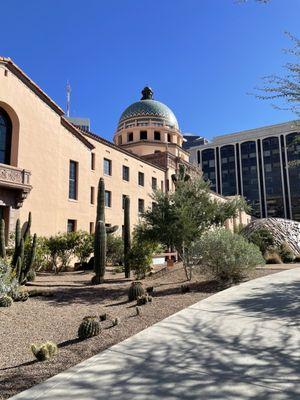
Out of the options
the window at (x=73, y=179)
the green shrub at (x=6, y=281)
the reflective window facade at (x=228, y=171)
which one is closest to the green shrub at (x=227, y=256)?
the green shrub at (x=6, y=281)

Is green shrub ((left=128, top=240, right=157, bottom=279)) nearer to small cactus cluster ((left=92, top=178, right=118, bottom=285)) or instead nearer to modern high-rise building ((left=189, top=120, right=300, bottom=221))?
small cactus cluster ((left=92, top=178, right=118, bottom=285))

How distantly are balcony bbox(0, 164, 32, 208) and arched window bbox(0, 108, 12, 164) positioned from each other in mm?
1916

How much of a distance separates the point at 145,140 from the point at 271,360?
46273 millimetres

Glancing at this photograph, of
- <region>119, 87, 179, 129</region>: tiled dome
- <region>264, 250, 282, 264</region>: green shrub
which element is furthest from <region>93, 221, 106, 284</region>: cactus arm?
<region>119, 87, 179, 129</region>: tiled dome

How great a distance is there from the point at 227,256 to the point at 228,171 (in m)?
104

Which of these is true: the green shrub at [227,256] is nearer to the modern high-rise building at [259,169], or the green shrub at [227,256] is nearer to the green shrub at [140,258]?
the green shrub at [140,258]

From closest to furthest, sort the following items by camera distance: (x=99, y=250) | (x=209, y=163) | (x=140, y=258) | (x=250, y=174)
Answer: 1. (x=99, y=250)
2. (x=140, y=258)
3. (x=250, y=174)
4. (x=209, y=163)

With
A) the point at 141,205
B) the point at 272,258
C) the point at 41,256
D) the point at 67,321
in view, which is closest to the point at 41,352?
the point at 67,321

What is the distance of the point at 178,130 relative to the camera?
54.1 m

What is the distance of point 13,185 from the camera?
67.3 feet

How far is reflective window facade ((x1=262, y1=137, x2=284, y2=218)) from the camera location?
104062 mm

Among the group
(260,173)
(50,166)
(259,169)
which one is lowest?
(50,166)

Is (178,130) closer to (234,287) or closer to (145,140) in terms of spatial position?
(145,140)

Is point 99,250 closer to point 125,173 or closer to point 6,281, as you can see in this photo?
point 6,281
